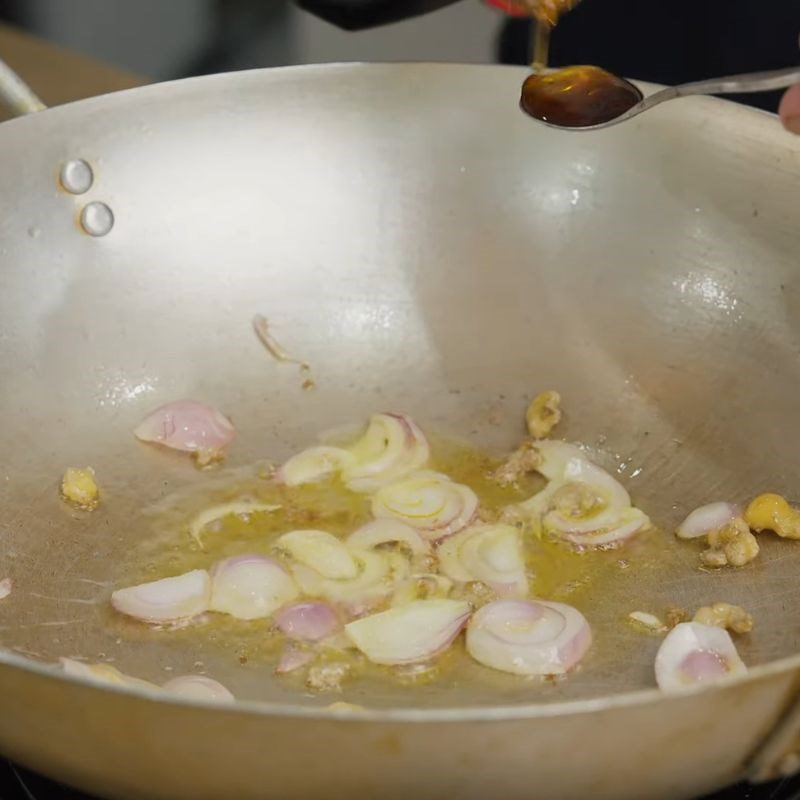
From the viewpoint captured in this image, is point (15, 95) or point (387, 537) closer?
point (387, 537)

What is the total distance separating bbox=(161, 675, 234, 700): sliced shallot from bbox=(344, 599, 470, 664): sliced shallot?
101mm

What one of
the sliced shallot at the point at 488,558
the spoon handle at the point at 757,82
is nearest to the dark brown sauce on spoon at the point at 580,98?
the spoon handle at the point at 757,82

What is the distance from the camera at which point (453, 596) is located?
893 millimetres

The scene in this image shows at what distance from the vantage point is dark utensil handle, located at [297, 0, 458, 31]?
1480 mm

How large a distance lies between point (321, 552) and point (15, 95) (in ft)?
1.54

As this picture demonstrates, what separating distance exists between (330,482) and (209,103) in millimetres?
364

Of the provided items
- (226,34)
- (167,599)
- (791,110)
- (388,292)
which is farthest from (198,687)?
(226,34)

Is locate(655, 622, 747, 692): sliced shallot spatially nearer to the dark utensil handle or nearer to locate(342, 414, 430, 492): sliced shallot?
locate(342, 414, 430, 492): sliced shallot

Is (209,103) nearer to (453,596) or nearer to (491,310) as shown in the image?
(491,310)

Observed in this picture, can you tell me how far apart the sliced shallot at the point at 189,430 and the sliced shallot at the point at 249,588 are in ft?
0.49

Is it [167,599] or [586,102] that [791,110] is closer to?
[586,102]

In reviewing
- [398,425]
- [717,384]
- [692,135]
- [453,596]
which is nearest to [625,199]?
[692,135]

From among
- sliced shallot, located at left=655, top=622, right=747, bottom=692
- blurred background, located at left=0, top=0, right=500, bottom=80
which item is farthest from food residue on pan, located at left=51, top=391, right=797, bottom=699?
blurred background, located at left=0, top=0, right=500, bottom=80

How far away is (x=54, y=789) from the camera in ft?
2.39
